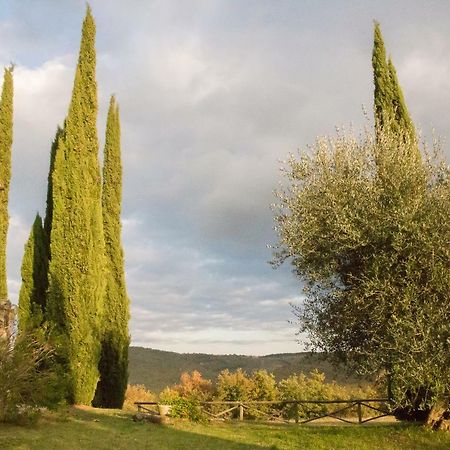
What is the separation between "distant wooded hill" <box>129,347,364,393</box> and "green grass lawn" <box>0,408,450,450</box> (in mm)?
36086

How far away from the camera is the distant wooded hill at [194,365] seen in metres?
56.9

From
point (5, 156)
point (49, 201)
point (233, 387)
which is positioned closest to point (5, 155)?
point (5, 156)

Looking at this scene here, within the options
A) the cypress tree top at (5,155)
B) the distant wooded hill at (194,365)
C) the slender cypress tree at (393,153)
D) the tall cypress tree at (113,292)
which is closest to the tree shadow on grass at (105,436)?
the slender cypress tree at (393,153)

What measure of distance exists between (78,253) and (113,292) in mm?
5154

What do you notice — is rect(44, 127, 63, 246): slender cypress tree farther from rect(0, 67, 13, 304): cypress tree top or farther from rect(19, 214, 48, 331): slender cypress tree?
rect(0, 67, 13, 304): cypress tree top

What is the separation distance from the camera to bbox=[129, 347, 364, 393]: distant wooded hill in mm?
56947

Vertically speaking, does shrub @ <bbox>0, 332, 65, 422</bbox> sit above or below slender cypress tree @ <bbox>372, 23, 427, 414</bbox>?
below

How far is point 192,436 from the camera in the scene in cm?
1605

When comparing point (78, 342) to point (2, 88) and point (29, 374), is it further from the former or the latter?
point (2, 88)

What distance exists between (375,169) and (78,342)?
543 inches

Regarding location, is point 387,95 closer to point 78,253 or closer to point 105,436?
point 78,253

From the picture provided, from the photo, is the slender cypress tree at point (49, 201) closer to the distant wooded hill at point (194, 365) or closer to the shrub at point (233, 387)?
the shrub at point (233, 387)

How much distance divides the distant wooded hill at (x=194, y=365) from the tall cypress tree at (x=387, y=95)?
125 feet

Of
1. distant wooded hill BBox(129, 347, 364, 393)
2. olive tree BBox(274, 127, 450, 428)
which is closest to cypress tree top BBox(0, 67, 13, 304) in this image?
olive tree BBox(274, 127, 450, 428)
